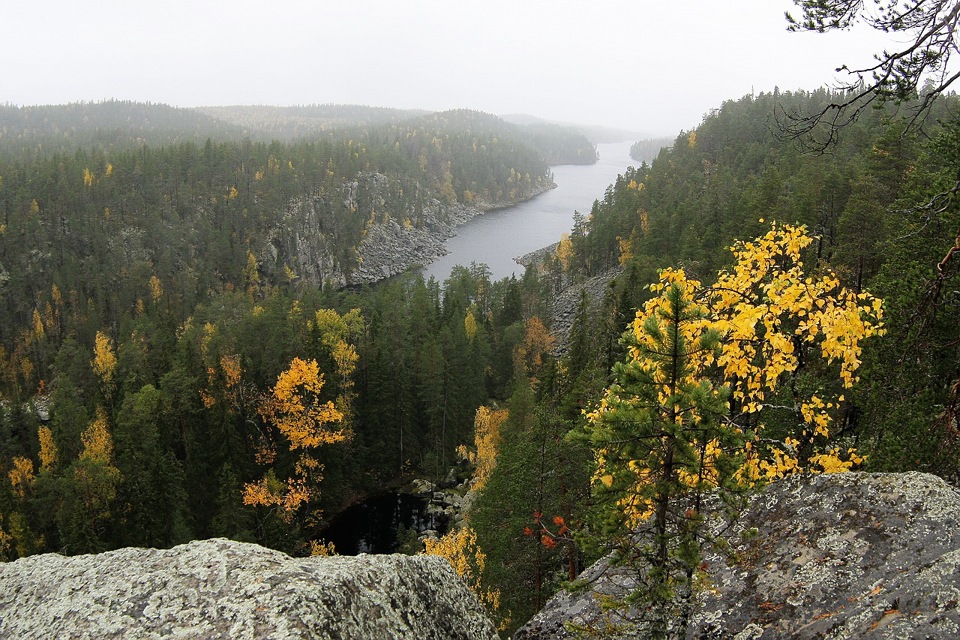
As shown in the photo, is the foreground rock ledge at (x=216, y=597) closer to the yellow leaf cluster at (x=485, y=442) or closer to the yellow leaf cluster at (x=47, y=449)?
Answer: the yellow leaf cluster at (x=485, y=442)

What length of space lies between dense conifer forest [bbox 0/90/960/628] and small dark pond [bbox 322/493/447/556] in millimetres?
1426

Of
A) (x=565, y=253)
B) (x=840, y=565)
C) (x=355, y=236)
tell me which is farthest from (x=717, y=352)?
(x=355, y=236)

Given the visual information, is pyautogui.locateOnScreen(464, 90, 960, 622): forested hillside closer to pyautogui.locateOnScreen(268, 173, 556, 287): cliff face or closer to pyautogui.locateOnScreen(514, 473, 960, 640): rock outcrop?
pyautogui.locateOnScreen(514, 473, 960, 640): rock outcrop

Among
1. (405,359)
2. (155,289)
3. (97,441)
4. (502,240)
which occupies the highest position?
(502,240)

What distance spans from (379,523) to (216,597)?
1690 inches

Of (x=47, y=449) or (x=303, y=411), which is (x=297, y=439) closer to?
(x=303, y=411)

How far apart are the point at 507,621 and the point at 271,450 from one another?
2978 centimetres

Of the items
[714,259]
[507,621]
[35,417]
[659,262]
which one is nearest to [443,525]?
[507,621]

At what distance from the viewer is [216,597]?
5531mm

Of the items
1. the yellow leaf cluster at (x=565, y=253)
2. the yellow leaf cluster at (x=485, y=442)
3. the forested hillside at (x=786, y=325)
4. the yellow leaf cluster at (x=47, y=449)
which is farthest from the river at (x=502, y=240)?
the yellow leaf cluster at (x=47, y=449)

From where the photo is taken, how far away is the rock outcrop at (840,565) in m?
5.07

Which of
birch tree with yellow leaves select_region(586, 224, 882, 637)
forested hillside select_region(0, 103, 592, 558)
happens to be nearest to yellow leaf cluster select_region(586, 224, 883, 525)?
birch tree with yellow leaves select_region(586, 224, 882, 637)

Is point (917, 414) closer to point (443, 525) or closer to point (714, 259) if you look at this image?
point (443, 525)

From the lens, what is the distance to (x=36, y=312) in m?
92.7
